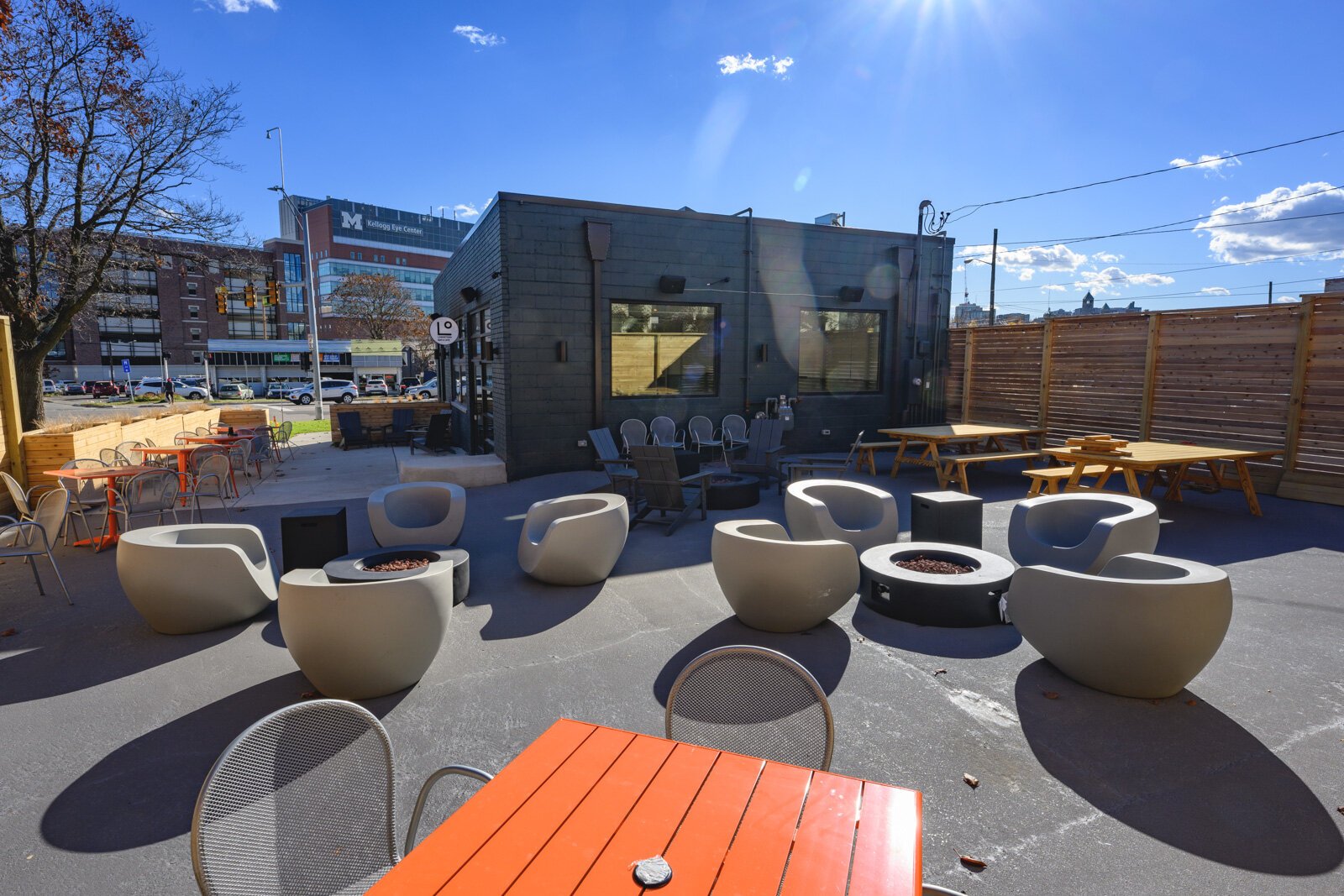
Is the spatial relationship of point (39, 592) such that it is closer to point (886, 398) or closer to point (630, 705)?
point (630, 705)

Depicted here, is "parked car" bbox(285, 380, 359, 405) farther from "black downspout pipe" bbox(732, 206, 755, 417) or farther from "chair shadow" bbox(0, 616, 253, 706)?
"chair shadow" bbox(0, 616, 253, 706)

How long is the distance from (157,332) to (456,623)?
234 ft

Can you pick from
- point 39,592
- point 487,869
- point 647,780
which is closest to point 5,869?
point 487,869

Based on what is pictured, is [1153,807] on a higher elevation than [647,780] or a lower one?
lower

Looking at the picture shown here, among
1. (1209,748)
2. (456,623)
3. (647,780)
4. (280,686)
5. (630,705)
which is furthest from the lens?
(456,623)

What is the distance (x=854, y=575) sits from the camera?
4.29 m

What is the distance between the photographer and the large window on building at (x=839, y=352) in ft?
39.5

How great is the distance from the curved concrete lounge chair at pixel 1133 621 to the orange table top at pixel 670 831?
230 cm

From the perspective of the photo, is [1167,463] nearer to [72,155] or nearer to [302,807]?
[302,807]

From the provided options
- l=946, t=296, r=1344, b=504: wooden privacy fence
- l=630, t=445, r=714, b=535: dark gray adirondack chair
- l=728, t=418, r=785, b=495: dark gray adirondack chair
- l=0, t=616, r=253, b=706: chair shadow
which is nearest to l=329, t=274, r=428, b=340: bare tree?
l=728, t=418, r=785, b=495: dark gray adirondack chair

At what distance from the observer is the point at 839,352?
12414 millimetres

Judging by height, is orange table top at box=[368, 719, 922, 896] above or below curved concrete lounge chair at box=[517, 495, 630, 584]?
above

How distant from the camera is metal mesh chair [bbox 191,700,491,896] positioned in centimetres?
154

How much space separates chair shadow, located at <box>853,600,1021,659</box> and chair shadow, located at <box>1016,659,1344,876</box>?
484 millimetres
